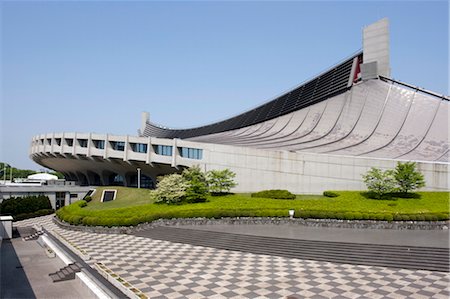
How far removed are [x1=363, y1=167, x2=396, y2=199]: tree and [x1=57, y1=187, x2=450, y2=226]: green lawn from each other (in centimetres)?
75

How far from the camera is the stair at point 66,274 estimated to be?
12.5 metres

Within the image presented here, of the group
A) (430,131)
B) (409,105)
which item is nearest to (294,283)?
(430,131)

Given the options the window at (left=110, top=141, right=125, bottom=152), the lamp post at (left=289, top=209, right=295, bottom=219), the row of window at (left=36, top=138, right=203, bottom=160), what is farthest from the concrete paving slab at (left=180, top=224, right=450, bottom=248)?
the window at (left=110, top=141, right=125, bottom=152)

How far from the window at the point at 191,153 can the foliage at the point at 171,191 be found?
4.37 metres

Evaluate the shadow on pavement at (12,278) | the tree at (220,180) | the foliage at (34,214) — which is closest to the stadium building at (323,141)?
the tree at (220,180)

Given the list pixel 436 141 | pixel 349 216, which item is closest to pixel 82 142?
pixel 349 216

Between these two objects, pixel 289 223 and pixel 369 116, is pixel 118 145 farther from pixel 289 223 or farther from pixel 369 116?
pixel 369 116

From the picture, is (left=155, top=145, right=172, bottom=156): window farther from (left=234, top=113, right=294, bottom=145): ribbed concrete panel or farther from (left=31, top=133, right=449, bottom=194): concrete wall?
(left=234, top=113, right=294, bottom=145): ribbed concrete panel

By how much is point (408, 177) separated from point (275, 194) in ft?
31.4

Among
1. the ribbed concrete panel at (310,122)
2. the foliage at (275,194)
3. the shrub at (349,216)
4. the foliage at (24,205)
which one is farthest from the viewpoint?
the ribbed concrete panel at (310,122)

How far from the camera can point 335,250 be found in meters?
15.6

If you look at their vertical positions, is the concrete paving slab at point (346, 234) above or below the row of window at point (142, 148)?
below

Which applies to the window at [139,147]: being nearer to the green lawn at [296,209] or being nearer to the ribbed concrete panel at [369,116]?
the green lawn at [296,209]

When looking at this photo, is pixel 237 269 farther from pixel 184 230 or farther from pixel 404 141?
pixel 404 141
